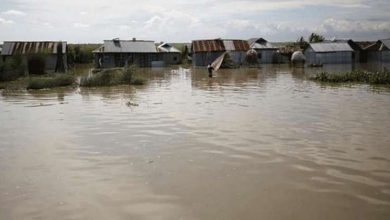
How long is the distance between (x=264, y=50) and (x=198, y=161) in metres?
42.9

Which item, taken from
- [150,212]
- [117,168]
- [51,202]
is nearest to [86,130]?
[117,168]

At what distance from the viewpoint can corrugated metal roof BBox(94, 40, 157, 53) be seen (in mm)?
42844

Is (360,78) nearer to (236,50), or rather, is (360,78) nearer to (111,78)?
(111,78)

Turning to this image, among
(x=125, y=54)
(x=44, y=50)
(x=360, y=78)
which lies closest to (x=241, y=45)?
(x=125, y=54)

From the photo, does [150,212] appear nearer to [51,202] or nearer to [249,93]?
[51,202]

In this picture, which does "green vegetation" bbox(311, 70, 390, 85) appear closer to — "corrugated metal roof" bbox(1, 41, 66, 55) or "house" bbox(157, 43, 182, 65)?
"corrugated metal roof" bbox(1, 41, 66, 55)

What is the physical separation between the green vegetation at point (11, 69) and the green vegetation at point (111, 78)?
635 cm

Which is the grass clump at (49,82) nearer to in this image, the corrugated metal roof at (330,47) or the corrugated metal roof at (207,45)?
the corrugated metal roof at (207,45)

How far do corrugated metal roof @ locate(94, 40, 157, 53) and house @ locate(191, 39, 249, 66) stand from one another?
183 inches

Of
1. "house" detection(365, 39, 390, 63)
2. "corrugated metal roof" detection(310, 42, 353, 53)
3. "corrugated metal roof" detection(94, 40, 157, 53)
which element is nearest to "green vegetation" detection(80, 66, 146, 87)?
"corrugated metal roof" detection(94, 40, 157, 53)

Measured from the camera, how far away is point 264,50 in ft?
162

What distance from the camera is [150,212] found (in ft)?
18.6

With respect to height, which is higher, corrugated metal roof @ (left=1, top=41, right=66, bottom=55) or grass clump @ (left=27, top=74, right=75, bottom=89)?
corrugated metal roof @ (left=1, top=41, right=66, bottom=55)

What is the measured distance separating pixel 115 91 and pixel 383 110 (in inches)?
480
